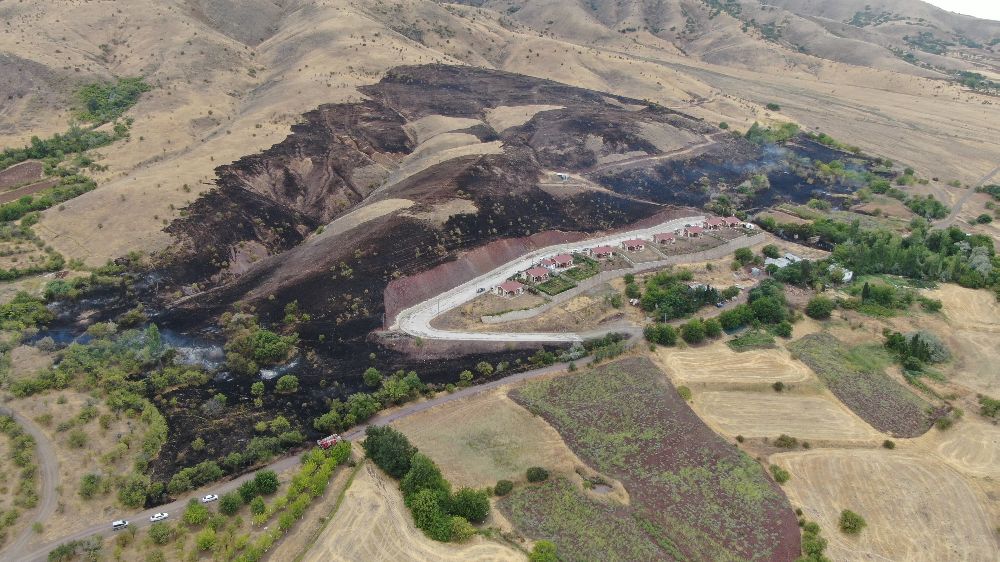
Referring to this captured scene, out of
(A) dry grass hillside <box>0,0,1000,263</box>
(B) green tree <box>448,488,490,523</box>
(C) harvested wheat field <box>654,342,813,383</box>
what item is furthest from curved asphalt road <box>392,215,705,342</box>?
(A) dry grass hillside <box>0,0,1000,263</box>

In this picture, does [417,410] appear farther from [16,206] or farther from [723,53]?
[723,53]

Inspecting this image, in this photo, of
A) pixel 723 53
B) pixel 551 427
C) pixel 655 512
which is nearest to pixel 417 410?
pixel 551 427

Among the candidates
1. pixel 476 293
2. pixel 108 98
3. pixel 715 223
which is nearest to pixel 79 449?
pixel 476 293

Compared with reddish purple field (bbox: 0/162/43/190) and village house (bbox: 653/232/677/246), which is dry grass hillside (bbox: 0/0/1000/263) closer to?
reddish purple field (bbox: 0/162/43/190)

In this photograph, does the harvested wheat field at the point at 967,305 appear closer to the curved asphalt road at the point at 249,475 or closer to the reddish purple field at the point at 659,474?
the reddish purple field at the point at 659,474

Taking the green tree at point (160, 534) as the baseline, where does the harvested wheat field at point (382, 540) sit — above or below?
above

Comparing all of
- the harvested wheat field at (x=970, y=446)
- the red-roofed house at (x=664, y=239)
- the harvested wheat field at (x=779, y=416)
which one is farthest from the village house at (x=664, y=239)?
the harvested wheat field at (x=970, y=446)

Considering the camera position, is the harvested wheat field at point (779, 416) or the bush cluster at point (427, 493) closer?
the bush cluster at point (427, 493)
